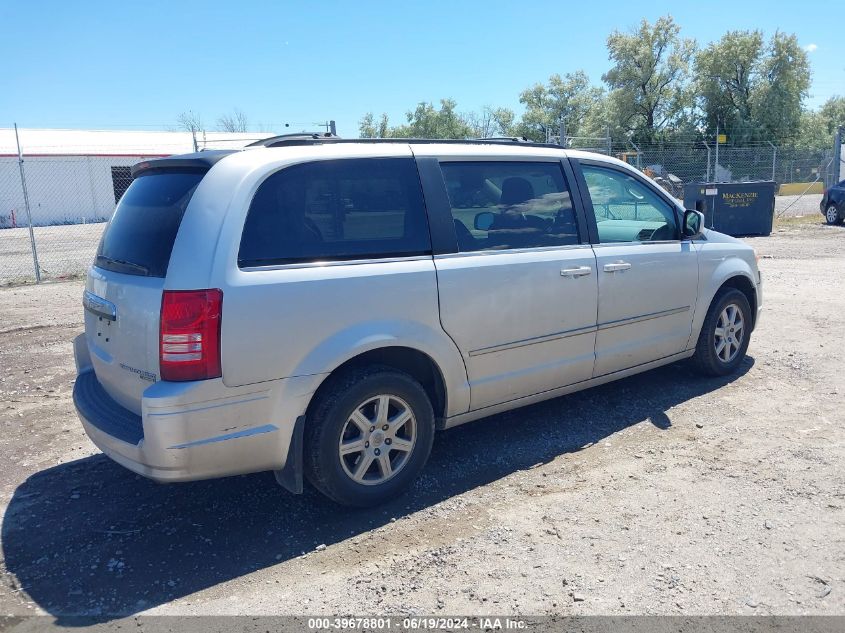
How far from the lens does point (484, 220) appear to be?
427 centimetres

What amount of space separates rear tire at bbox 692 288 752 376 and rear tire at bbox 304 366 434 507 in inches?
115

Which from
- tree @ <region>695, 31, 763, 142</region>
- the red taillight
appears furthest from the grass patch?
tree @ <region>695, 31, 763, 142</region>

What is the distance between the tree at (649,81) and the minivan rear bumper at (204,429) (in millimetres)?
49668

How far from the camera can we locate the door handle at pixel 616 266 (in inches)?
187

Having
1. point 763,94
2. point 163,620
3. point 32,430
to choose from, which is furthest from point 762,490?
point 763,94

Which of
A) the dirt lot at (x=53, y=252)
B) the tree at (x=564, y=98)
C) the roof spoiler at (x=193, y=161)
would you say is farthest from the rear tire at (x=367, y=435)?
the tree at (x=564, y=98)

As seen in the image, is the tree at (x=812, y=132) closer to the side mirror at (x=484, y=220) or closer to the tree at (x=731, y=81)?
the tree at (x=731, y=81)

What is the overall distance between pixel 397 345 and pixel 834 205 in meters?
20.2

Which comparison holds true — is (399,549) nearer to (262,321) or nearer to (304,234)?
(262,321)

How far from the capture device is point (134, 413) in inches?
139

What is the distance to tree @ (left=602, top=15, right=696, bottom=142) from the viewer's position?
161ft

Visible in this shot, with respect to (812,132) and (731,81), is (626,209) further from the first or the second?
(812,132)

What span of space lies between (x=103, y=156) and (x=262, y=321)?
3630 cm

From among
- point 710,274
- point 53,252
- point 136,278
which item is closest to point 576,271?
point 710,274
